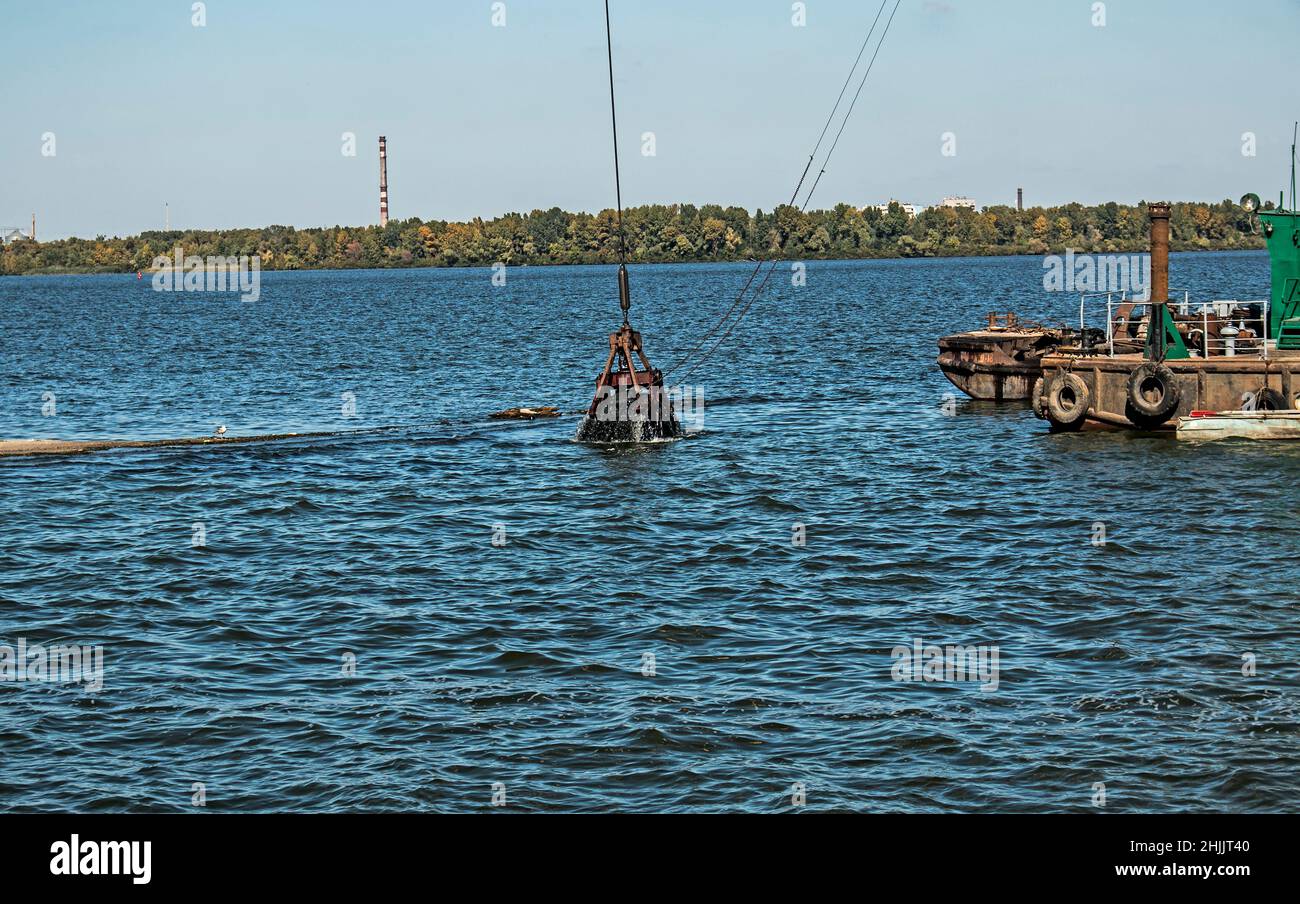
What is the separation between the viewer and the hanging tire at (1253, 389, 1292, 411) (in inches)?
1310

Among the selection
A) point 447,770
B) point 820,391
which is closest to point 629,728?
point 447,770

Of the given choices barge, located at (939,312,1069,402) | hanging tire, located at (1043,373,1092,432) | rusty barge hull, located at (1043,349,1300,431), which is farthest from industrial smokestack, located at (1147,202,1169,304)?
barge, located at (939,312,1069,402)

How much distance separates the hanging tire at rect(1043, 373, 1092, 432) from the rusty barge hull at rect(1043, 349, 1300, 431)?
0.15 meters

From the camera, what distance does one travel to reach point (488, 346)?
7869 centimetres

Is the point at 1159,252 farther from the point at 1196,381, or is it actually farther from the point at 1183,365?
the point at 1196,381
